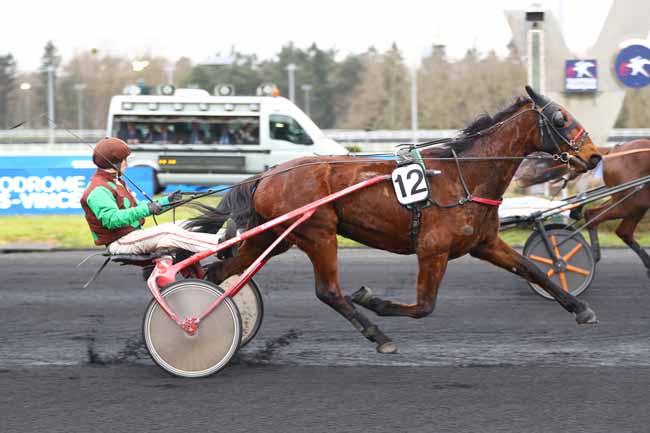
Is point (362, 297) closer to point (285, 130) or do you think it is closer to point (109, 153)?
point (109, 153)

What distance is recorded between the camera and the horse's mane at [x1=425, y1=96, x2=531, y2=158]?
586 cm

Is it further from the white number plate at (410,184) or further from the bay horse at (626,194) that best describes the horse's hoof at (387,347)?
the bay horse at (626,194)

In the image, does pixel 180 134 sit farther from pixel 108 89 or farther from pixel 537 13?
pixel 108 89

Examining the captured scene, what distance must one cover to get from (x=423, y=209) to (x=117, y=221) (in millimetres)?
1797

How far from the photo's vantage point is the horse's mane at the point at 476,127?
19.2 feet

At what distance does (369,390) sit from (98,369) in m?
1.69

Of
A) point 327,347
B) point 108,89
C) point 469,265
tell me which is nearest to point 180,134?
point 469,265

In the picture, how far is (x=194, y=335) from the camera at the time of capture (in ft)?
17.2

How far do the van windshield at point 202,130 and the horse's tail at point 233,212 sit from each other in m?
14.6

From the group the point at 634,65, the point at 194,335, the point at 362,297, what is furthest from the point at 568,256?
the point at 634,65

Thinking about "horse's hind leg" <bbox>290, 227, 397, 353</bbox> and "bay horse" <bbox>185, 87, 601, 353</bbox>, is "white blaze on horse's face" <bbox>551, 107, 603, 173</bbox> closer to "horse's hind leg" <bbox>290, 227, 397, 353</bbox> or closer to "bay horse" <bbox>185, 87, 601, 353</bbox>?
"bay horse" <bbox>185, 87, 601, 353</bbox>

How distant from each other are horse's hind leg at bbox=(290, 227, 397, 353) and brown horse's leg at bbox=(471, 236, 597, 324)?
808 millimetres

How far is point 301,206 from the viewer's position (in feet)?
18.4

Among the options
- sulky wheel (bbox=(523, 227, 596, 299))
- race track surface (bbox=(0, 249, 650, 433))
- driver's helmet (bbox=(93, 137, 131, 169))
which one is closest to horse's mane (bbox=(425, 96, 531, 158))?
race track surface (bbox=(0, 249, 650, 433))
